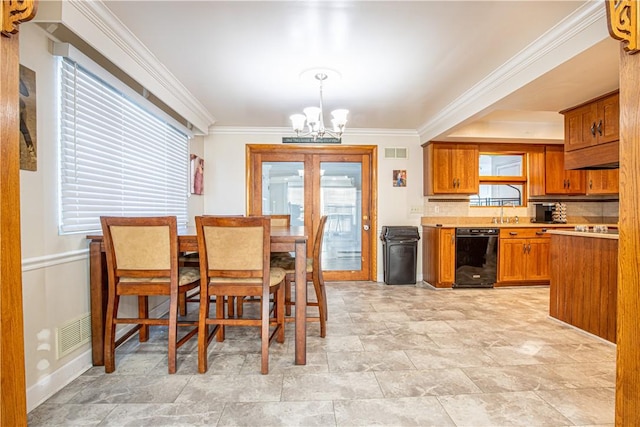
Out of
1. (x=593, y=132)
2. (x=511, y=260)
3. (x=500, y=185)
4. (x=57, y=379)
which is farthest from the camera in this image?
(x=500, y=185)

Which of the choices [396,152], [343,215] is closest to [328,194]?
[343,215]

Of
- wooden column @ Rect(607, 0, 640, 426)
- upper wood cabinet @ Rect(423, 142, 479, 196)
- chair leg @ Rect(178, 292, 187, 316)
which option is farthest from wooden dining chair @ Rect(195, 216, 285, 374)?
upper wood cabinet @ Rect(423, 142, 479, 196)

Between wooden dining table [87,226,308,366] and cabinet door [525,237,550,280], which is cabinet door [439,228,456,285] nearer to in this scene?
cabinet door [525,237,550,280]

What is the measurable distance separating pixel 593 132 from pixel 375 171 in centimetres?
254

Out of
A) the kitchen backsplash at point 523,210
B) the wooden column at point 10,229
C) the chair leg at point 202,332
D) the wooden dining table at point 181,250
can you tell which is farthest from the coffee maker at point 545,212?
the wooden column at point 10,229

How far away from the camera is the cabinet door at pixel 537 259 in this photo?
14.4 ft

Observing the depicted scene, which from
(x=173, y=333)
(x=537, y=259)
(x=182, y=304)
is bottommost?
(x=182, y=304)

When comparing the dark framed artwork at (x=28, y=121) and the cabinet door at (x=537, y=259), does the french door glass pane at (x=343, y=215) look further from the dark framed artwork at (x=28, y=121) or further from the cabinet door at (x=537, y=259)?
the dark framed artwork at (x=28, y=121)

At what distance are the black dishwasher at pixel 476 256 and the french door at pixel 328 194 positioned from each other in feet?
4.00

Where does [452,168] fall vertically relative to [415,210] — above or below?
above

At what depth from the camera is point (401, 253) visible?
454 cm

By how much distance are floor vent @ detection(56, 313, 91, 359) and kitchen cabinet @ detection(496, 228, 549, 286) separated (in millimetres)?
4702

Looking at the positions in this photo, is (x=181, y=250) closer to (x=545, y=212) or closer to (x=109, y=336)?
(x=109, y=336)

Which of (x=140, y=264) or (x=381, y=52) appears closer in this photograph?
(x=140, y=264)
